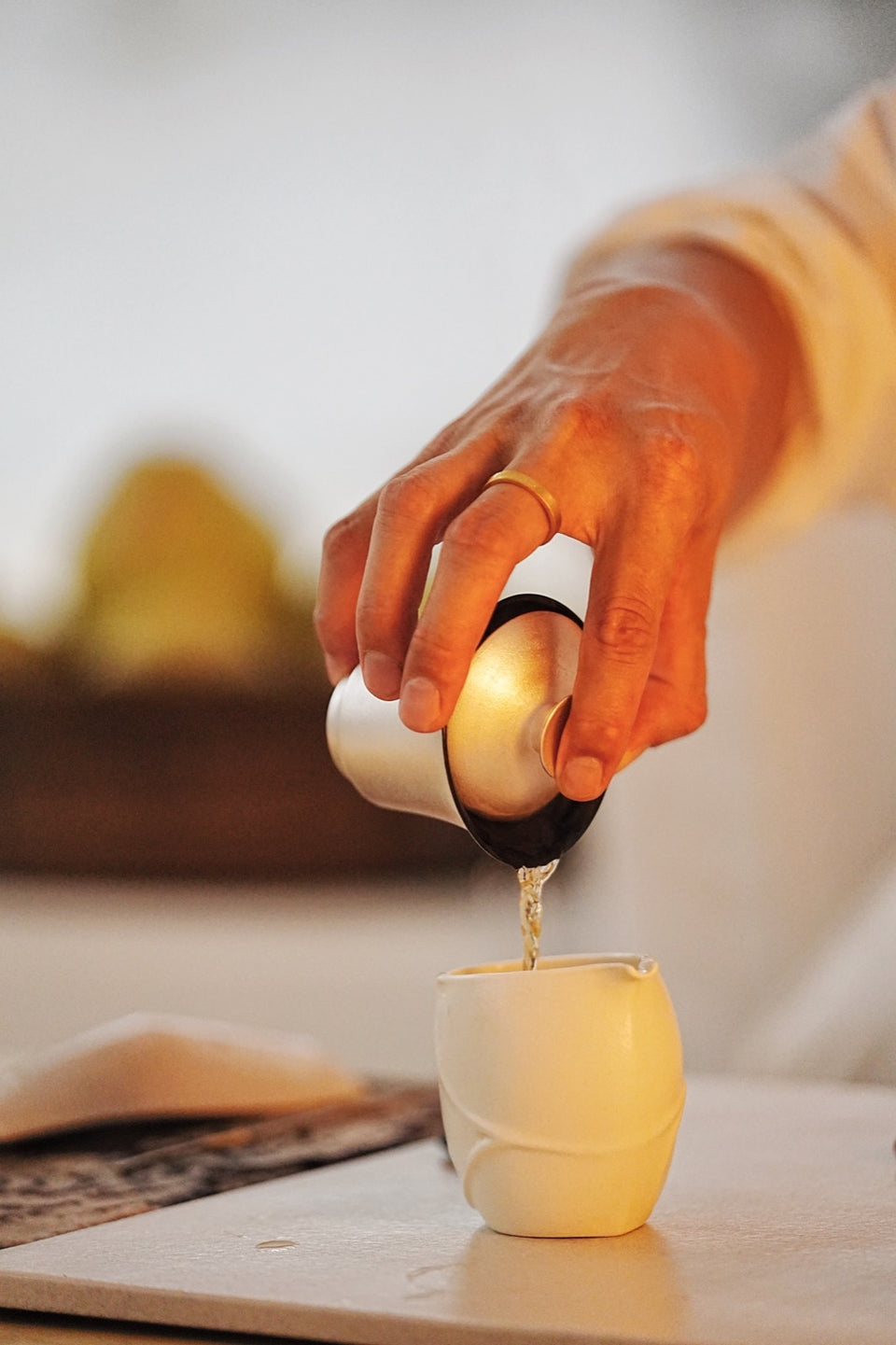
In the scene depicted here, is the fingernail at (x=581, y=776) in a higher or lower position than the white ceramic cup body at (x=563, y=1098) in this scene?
higher

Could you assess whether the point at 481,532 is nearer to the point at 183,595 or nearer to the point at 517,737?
the point at 517,737

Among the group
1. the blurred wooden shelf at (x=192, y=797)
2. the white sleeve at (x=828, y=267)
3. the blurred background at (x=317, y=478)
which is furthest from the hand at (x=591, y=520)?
the blurred wooden shelf at (x=192, y=797)

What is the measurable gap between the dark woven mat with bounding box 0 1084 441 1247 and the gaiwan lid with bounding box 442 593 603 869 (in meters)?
0.28

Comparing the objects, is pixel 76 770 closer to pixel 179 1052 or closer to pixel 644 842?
pixel 644 842

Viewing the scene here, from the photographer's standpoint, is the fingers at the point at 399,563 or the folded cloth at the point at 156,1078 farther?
the folded cloth at the point at 156,1078

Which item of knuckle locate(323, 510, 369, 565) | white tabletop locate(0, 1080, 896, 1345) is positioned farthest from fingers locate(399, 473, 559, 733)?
white tabletop locate(0, 1080, 896, 1345)

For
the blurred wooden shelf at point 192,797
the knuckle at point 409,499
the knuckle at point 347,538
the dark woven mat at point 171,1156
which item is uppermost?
the knuckle at point 409,499

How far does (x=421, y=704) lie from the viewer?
67 cm

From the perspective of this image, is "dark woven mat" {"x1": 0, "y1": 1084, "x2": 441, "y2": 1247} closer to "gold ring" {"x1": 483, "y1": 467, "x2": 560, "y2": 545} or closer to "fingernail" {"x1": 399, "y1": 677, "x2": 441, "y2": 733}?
"fingernail" {"x1": 399, "y1": 677, "x2": 441, "y2": 733}

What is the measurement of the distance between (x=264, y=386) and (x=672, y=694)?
6.51 feet

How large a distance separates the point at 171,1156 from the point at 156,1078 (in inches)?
3.1

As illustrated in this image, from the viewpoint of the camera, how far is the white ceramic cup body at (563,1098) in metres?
0.68

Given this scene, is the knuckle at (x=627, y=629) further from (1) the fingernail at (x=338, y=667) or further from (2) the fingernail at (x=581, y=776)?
(1) the fingernail at (x=338, y=667)

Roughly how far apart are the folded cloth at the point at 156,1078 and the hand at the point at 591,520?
29 centimetres
